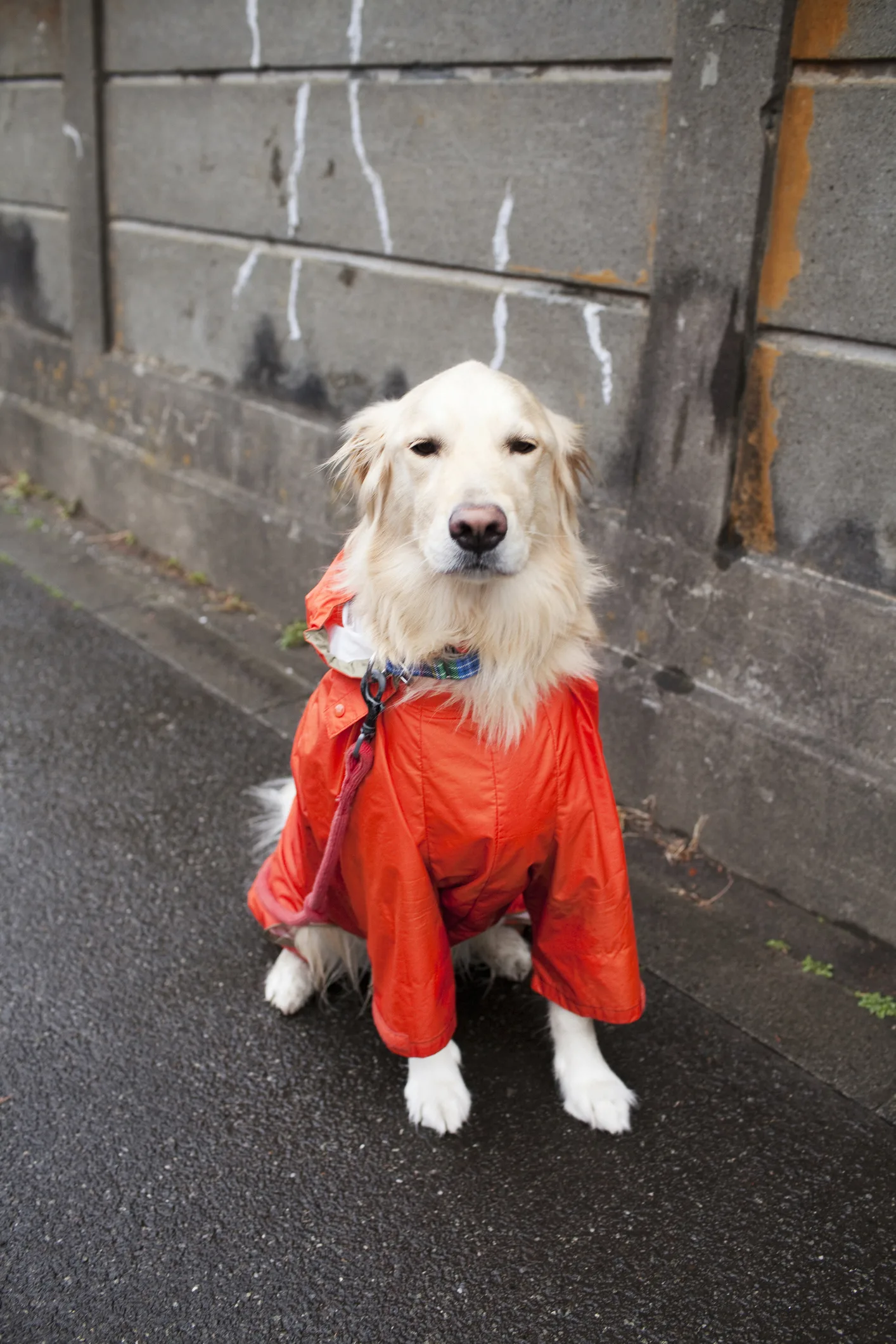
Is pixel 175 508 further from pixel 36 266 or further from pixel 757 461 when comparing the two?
pixel 757 461

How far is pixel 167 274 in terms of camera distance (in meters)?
5.20

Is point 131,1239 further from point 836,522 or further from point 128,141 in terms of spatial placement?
point 128,141

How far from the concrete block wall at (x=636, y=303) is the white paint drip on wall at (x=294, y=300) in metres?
0.02

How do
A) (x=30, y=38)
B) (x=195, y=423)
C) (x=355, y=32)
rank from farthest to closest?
(x=30, y=38) → (x=195, y=423) → (x=355, y=32)

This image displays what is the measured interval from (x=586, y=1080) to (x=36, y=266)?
5455 millimetres

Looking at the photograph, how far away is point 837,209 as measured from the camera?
8.91ft

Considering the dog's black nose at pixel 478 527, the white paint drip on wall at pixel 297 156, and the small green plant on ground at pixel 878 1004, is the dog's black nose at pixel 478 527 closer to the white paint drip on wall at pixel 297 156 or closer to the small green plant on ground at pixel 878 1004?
the small green plant on ground at pixel 878 1004

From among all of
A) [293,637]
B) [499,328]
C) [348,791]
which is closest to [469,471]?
[348,791]

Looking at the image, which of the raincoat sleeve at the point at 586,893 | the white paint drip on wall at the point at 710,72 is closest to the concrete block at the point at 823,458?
the white paint drip on wall at the point at 710,72

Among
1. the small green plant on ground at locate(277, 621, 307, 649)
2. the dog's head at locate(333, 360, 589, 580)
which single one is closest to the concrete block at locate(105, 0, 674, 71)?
the dog's head at locate(333, 360, 589, 580)

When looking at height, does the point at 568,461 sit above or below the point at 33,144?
below

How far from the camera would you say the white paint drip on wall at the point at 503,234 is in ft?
11.6

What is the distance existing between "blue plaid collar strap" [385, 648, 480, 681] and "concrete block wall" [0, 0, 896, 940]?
1.12 metres

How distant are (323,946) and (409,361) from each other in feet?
7.30
